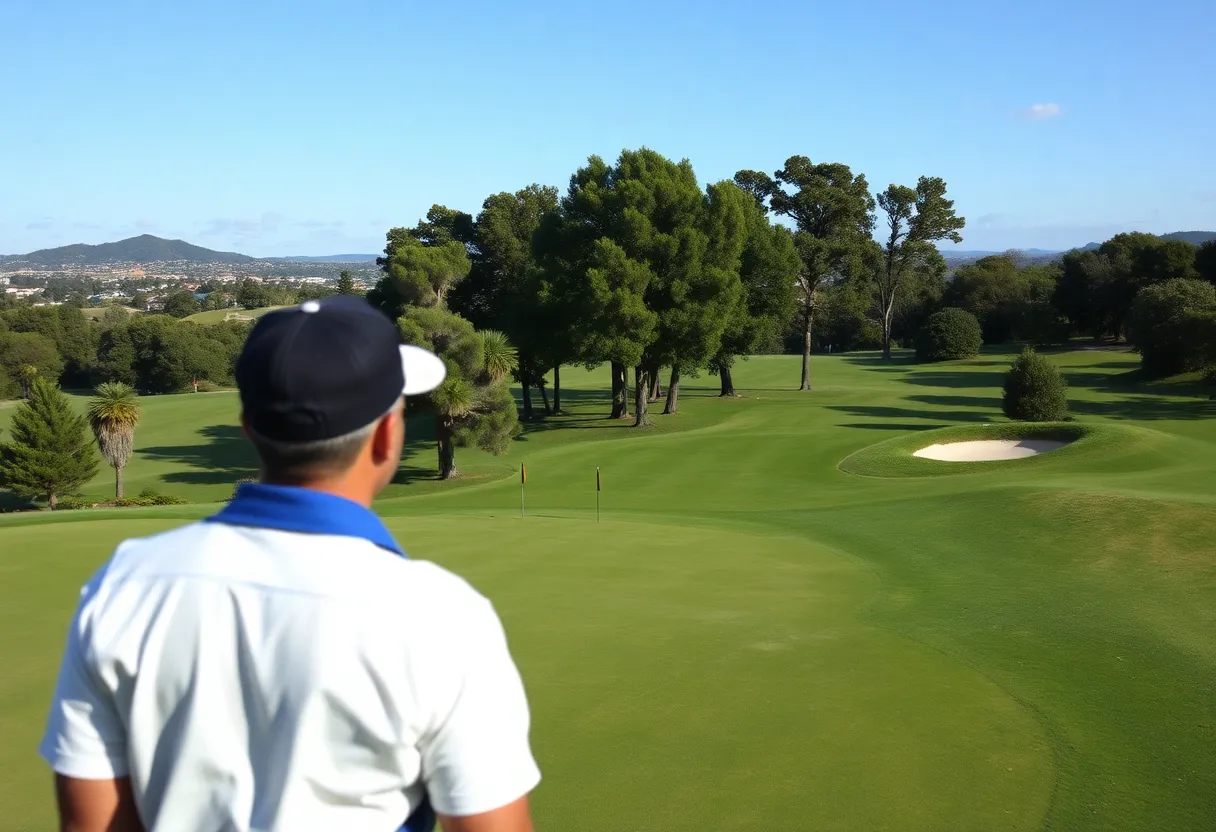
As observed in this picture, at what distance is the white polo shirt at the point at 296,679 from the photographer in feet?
5.57

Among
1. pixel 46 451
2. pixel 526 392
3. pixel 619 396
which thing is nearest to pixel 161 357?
pixel 526 392

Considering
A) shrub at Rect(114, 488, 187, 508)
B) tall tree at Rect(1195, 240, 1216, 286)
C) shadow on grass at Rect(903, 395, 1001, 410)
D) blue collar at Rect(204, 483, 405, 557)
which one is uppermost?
tall tree at Rect(1195, 240, 1216, 286)

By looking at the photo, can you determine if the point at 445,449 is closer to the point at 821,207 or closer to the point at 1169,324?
the point at 821,207

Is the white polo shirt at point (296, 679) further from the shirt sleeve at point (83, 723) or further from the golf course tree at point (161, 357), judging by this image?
the golf course tree at point (161, 357)

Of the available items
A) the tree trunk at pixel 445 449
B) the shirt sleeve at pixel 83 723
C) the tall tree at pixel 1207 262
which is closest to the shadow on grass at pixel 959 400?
the tall tree at pixel 1207 262

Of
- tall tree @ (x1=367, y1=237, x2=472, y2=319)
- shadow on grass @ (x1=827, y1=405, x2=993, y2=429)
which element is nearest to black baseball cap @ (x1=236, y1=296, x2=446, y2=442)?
tall tree @ (x1=367, y1=237, x2=472, y2=319)

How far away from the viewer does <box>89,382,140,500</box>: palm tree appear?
30.5 metres

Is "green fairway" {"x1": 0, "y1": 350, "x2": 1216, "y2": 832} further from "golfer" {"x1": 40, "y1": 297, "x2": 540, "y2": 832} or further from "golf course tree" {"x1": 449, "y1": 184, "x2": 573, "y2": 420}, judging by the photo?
"golf course tree" {"x1": 449, "y1": 184, "x2": 573, "y2": 420}

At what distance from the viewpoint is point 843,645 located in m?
8.44

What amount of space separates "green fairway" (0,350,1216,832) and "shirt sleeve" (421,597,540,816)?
142 inches

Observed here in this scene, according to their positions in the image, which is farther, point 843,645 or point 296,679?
point 843,645

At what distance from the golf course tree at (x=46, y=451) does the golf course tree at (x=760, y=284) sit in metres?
24.7

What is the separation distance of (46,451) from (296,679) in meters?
34.0

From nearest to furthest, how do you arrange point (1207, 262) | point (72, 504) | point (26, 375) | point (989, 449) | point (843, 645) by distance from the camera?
point (843, 645), point (989, 449), point (72, 504), point (1207, 262), point (26, 375)
